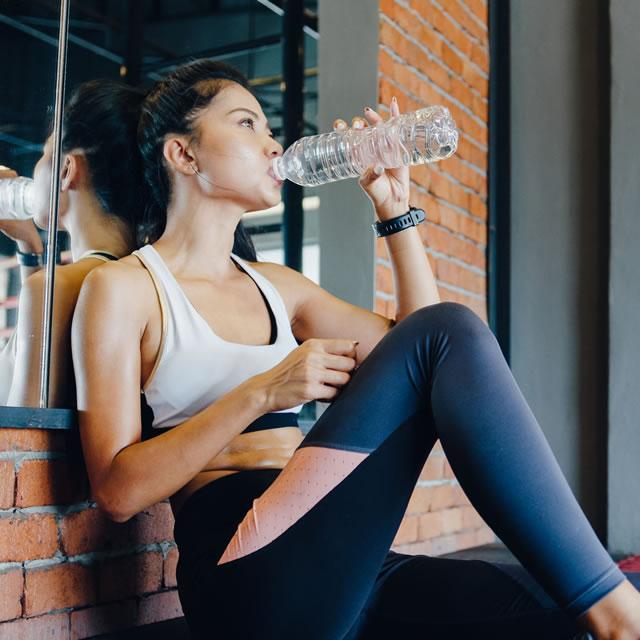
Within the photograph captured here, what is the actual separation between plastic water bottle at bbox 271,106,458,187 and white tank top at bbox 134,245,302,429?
0.93 ft

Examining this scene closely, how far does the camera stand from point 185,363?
1.23 meters

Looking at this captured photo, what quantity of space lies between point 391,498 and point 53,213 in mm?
740

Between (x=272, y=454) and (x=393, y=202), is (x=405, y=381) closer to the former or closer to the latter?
(x=272, y=454)

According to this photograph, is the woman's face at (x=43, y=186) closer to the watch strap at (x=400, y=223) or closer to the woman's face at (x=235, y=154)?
the woman's face at (x=235, y=154)

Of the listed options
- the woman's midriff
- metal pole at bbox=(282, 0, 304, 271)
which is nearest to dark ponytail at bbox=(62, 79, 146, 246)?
the woman's midriff

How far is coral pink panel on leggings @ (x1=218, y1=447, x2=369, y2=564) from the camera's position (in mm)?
957

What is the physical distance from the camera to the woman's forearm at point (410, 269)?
1.49 metres

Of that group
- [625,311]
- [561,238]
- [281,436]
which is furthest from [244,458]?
[561,238]

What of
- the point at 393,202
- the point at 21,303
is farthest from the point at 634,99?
the point at 21,303

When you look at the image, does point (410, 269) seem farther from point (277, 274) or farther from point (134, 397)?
point (134, 397)

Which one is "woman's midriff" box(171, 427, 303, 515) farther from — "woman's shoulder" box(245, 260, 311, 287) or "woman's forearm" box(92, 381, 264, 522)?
"woman's shoulder" box(245, 260, 311, 287)

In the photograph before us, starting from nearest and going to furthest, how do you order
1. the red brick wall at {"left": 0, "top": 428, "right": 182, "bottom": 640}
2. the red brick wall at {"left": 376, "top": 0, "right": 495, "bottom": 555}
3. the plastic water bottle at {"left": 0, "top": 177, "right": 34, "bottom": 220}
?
1. the red brick wall at {"left": 0, "top": 428, "right": 182, "bottom": 640}
2. the plastic water bottle at {"left": 0, "top": 177, "right": 34, "bottom": 220}
3. the red brick wall at {"left": 376, "top": 0, "right": 495, "bottom": 555}

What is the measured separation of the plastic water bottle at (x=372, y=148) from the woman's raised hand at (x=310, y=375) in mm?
416

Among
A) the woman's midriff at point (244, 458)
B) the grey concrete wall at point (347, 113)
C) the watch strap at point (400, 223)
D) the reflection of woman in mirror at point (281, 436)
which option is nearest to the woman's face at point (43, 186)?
the reflection of woman in mirror at point (281, 436)
